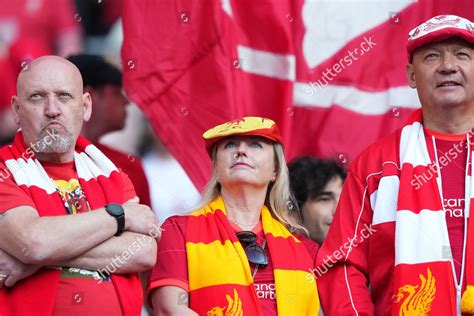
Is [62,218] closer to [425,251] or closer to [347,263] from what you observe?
[347,263]

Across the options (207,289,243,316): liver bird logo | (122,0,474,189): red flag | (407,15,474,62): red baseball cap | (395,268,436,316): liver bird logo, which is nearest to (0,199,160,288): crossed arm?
(207,289,243,316): liver bird logo

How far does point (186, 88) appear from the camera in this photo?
227 inches

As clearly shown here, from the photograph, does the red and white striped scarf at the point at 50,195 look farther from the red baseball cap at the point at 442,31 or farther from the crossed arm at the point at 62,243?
the red baseball cap at the point at 442,31

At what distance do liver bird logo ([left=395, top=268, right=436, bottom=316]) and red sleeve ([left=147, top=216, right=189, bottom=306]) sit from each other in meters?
0.86

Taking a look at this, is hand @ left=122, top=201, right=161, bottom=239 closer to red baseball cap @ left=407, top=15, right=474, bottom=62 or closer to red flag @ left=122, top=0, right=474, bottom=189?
red baseball cap @ left=407, top=15, right=474, bottom=62

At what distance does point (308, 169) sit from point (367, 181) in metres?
1.24

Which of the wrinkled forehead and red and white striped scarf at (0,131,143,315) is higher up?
the wrinkled forehead

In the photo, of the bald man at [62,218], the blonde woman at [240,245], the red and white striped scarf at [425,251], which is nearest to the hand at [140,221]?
the bald man at [62,218]

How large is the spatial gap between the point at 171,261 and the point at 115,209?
1.39 feet

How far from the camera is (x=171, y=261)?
4.46 metres

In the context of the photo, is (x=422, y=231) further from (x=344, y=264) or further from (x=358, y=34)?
(x=358, y=34)

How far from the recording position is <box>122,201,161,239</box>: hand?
4191 mm

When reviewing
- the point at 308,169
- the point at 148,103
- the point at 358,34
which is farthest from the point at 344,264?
the point at 358,34

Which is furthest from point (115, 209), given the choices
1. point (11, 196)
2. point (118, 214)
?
point (11, 196)
